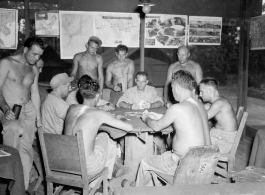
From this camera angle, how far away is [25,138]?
420 cm

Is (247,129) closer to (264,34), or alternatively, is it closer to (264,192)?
(264,34)

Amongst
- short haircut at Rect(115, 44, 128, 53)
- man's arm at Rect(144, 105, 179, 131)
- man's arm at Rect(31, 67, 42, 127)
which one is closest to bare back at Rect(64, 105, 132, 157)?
man's arm at Rect(144, 105, 179, 131)

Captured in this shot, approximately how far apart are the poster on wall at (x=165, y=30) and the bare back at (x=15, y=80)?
9.74 feet

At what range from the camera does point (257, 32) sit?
19.3 feet

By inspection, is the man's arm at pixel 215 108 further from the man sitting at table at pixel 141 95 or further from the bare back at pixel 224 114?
the man sitting at table at pixel 141 95

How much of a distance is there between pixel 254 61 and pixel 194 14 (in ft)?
7.43

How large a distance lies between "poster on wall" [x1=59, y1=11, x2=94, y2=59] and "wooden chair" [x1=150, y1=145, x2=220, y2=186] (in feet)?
13.7

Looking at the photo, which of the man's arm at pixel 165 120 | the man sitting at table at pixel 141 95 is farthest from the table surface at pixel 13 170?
the man sitting at table at pixel 141 95

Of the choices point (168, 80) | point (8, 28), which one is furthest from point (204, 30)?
point (8, 28)

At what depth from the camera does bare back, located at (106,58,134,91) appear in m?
5.98

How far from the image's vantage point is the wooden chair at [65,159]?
279cm

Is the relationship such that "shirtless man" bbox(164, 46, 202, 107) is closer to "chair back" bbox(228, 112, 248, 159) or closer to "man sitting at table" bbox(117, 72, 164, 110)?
"man sitting at table" bbox(117, 72, 164, 110)

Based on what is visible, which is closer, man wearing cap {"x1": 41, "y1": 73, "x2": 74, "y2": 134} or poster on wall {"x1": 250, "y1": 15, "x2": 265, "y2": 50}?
man wearing cap {"x1": 41, "y1": 73, "x2": 74, "y2": 134}

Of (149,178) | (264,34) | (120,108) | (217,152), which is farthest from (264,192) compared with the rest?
(264,34)
